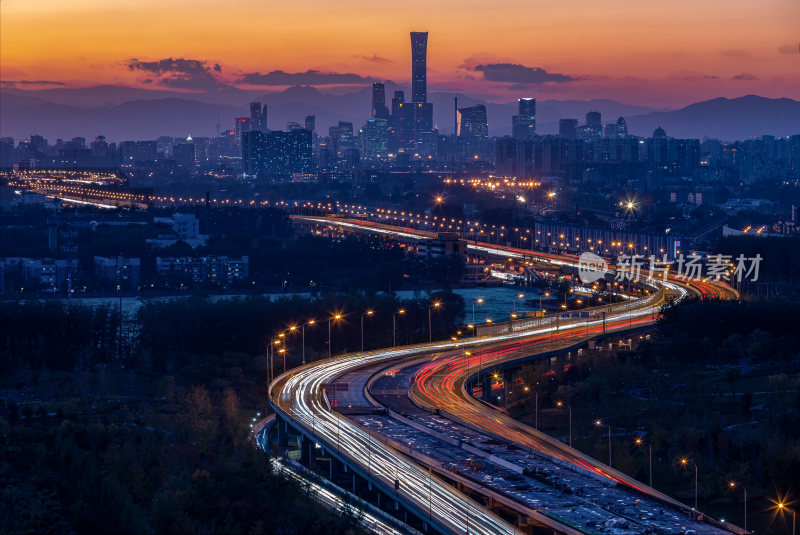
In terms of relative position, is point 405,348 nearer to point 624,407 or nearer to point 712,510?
point 624,407

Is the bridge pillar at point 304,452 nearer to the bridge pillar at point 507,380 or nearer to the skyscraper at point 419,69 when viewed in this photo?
the bridge pillar at point 507,380

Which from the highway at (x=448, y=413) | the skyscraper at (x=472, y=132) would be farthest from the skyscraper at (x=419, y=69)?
the highway at (x=448, y=413)

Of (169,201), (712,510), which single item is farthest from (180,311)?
(169,201)

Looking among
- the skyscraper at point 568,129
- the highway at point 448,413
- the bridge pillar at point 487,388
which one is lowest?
the bridge pillar at point 487,388

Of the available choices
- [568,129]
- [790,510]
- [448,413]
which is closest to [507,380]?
[448,413]

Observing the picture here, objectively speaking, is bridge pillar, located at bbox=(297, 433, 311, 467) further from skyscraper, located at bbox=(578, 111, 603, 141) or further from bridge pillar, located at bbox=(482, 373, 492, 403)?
skyscraper, located at bbox=(578, 111, 603, 141)

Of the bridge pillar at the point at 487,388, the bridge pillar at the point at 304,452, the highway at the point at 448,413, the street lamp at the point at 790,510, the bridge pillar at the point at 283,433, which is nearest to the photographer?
the highway at the point at 448,413
